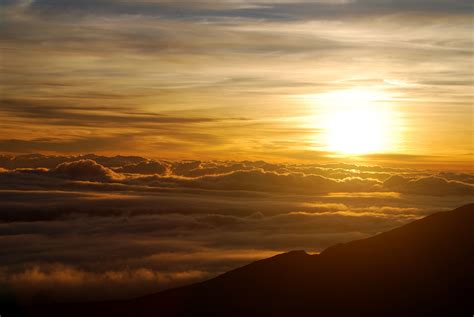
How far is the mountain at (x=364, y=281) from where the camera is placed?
66625 millimetres

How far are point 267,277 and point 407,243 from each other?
19.4 metres

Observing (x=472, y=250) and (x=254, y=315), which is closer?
(x=472, y=250)

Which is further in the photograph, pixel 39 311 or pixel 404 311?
pixel 39 311

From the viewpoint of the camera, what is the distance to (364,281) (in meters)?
74.4

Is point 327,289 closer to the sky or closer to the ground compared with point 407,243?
closer to the ground

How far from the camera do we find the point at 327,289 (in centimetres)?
7631

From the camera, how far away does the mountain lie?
66.6 metres

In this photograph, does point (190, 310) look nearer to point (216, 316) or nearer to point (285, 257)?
point (216, 316)

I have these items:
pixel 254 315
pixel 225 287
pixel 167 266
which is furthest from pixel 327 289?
pixel 167 266

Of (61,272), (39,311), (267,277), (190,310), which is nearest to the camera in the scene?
(190,310)

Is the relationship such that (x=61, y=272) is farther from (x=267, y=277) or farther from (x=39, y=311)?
(x=267, y=277)

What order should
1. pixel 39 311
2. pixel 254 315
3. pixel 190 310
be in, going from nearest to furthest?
pixel 254 315 < pixel 190 310 < pixel 39 311

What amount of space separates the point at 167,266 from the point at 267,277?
81540 millimetres

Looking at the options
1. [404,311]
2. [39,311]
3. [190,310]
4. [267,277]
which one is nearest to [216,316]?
[190,310]
